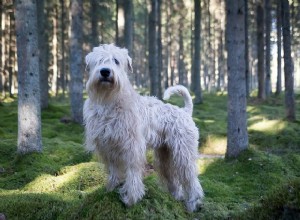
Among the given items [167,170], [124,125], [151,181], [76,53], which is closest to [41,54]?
[76,53]

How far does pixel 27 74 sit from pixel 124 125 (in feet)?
17.0

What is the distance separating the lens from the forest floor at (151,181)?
4.78m

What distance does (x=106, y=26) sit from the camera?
39.4 m

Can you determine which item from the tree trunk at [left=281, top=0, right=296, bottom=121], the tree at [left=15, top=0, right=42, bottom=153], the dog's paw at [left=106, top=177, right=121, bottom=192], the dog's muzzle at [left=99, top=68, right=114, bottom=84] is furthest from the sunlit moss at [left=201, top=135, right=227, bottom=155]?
the dog's muzzle at [left=99, top=68, right=114, bottom=84]

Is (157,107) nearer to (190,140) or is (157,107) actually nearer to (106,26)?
(190,140)

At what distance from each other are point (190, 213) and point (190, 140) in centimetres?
104

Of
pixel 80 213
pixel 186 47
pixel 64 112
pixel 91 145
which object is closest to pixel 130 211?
pixel 80 213

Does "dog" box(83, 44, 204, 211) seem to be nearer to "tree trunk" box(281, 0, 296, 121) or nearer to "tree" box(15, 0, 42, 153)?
"tree" box(15, 0, 42, 153)

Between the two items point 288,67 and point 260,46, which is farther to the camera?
point 260,46

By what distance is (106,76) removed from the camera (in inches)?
178

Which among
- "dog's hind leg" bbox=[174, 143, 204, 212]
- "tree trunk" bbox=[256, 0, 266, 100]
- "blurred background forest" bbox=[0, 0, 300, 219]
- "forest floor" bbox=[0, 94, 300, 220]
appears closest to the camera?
"forest floor" bbox=[0, 94, 300, 220]

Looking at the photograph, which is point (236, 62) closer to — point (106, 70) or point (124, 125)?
point (124, 125)

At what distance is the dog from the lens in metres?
4.68

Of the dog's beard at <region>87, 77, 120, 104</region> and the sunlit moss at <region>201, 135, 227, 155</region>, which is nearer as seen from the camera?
the dog's beard at <region>87, 77, 120, 104</region>
